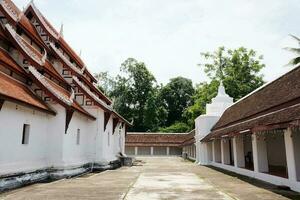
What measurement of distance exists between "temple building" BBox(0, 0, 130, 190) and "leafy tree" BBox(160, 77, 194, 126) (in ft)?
139

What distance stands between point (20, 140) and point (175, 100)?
171 feet

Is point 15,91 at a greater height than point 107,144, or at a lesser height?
greater

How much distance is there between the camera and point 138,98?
56156 mm

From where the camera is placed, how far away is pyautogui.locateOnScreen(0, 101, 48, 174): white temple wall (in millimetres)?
10102

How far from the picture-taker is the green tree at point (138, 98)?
54.4 meters

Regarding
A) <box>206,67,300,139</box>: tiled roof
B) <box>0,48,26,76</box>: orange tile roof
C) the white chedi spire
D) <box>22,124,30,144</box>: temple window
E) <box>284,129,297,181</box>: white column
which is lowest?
<box>284,129,297,181</box>: white column

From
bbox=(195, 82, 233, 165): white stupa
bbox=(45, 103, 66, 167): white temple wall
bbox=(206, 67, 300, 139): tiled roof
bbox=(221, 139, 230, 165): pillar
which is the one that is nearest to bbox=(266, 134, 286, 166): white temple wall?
bbox=(221, 139, 230, 165): pillar

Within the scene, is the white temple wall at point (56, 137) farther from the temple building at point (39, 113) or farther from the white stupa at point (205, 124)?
the white stupa at point (205, 124)

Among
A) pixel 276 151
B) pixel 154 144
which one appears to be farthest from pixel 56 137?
pixel 154 144

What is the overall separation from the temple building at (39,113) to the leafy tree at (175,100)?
42.4 metres

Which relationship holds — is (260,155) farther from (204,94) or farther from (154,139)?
(154,139)

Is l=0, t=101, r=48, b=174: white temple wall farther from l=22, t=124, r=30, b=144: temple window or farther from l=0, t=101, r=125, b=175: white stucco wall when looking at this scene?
l=22, t=124, r=30, b=144: temple window

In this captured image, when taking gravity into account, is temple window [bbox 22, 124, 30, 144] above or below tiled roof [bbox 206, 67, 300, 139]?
below

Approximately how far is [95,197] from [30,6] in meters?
12.6
